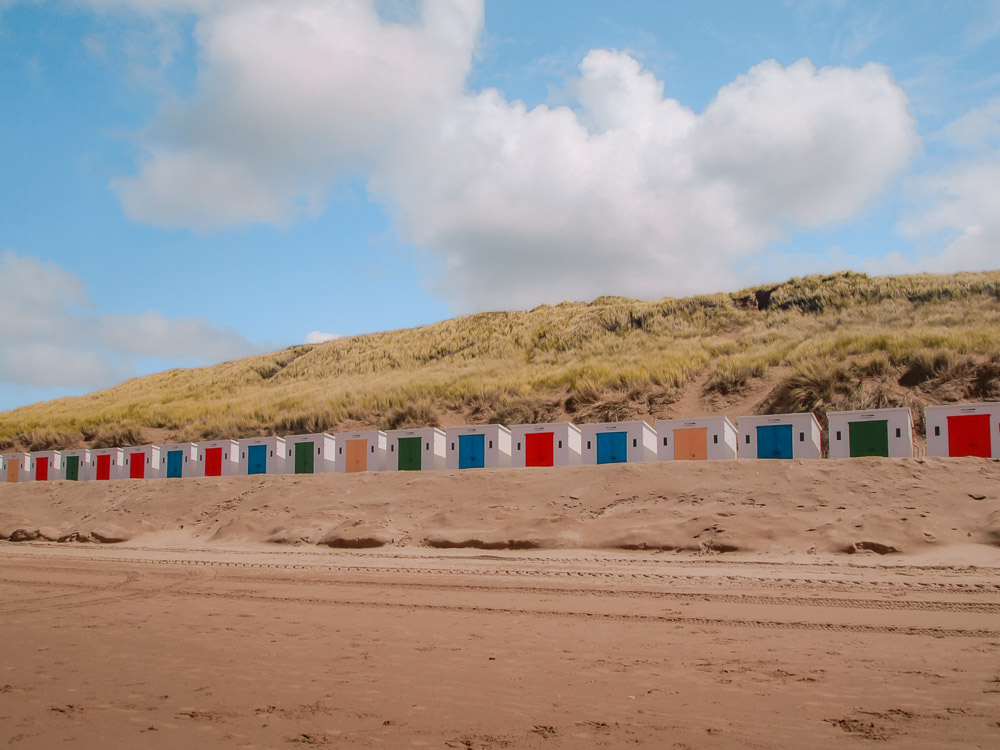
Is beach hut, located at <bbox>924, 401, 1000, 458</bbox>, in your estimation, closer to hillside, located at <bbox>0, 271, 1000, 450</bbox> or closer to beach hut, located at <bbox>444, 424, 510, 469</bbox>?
hillside, located at <bbox>0, 271, 1000, 450</bbox>

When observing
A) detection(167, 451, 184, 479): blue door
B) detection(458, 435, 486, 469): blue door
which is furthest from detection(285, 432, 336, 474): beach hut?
detection(167, 451, 184, 479): blue door

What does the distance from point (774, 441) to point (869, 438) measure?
242 centimetres

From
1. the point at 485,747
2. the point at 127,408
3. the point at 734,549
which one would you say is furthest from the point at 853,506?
the point at 127,408

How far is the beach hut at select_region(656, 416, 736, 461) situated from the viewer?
22.3 meters

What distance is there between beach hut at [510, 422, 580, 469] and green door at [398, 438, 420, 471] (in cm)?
325

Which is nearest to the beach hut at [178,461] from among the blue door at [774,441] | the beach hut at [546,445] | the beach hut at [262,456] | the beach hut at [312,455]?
the beach hut at [262,456]

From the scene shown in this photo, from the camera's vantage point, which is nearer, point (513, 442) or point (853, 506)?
point (853, 506)

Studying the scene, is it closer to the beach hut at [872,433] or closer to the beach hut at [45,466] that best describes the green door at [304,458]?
the beach hut at [45,466]

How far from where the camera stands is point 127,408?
1982 inches

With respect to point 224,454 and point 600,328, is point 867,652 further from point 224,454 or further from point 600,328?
point 600,328

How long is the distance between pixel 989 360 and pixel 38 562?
3157cm

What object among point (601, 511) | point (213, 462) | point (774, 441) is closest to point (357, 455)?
Result: point (213, 462)

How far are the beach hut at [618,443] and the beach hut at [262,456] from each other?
35.8 feet

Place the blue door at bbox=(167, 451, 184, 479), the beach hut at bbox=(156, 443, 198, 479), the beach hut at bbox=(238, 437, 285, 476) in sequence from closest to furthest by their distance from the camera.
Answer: the beach hut at bbox=(238, 437, 285, 476)
the beach hut at bbox=(156, 443, 198, 479)
the blue door at bbox=(167, 451, 184, 479)
